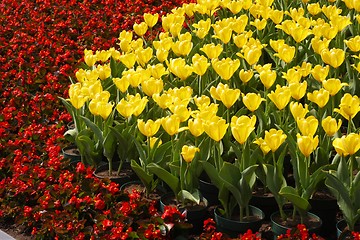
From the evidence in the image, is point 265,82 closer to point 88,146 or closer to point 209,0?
point 88,146

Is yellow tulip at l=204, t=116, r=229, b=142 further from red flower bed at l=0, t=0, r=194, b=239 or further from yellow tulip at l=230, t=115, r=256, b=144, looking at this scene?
red flower bed at l=0, t=0, r=194, b=239

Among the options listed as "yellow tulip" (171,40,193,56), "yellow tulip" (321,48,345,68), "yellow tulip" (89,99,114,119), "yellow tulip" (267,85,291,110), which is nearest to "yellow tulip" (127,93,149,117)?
"yellow tulip" (89,99,114,119)

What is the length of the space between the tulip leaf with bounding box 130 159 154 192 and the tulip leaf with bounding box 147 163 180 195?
0.22 feet

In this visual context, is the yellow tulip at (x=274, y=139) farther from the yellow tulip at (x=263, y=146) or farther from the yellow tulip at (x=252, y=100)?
the yellow tulip at (x=252, y=100)

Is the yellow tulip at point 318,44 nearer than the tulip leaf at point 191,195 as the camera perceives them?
No

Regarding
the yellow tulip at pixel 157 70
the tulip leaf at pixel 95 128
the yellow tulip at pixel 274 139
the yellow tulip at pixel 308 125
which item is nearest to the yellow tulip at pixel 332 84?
the yellow tulip at pixel 308 125

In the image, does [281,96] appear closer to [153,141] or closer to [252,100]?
[252,100]

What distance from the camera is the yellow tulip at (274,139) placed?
11.5ft

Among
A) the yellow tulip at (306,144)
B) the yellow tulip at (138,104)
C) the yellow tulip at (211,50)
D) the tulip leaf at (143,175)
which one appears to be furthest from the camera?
the yellow tulip at (211,50)

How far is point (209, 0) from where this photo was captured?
5953 mm

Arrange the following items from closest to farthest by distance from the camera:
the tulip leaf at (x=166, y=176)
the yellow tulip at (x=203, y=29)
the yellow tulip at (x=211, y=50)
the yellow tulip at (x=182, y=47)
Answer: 1. the tulip leaf at (x=166, y=176)
2. the yellow tulip at (x=211, y=50)
3. the yellow tulip at (x=182, y=47)
4. the yellow tulip at (x=203, y=29)

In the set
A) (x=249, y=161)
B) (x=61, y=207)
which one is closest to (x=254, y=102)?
(x=249, y=161)

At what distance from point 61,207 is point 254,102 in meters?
1.22

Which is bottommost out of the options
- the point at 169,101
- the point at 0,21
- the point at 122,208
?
the point at 0,21
